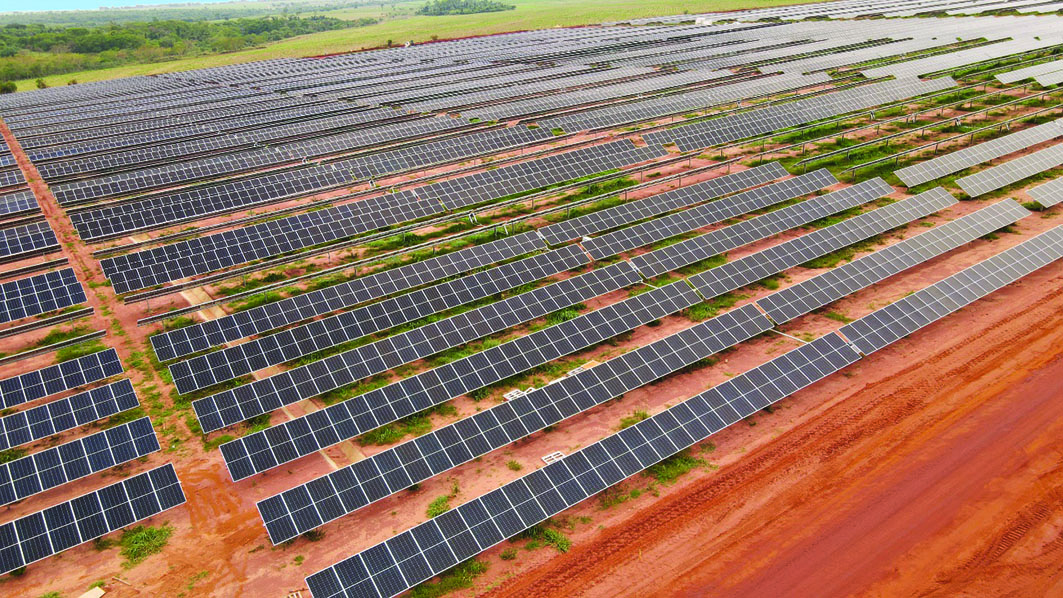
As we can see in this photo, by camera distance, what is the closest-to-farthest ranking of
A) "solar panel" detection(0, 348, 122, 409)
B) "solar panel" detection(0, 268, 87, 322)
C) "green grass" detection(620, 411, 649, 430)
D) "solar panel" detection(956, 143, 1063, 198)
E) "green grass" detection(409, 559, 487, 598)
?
1. "green grass" detection(409, 559, 487, 598)
2. "green grass" detection(620, 411, 649, 430)
3. "solar panel" detection(0, 348, 122, 409)
4. "solar panel" detection(0, 268, 87, 322)
5. "solar panel" detection(956, 143, 1063, 198)

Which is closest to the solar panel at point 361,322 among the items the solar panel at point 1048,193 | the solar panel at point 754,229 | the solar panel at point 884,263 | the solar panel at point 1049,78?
the solar panel at point 754,229

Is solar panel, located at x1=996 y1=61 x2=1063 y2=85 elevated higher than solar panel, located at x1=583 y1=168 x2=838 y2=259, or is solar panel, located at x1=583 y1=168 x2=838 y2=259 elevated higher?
solar panel, located at x1=996 y1=61 x2=1063 y2=85

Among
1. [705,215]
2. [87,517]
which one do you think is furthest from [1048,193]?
[87,517]

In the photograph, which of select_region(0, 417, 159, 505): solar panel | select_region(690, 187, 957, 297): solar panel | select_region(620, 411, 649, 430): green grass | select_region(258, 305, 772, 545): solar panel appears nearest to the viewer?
select_region(258, 305, 772, 545): solar panel

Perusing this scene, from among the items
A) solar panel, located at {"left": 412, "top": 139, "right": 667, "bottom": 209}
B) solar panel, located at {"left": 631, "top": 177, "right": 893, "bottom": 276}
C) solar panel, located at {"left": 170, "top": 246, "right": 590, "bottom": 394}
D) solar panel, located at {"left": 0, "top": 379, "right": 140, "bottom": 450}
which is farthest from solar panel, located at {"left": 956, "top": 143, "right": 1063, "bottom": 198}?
solar panel, located at {"left": 0, "top": 379, "right": 140, "bottom": 450}

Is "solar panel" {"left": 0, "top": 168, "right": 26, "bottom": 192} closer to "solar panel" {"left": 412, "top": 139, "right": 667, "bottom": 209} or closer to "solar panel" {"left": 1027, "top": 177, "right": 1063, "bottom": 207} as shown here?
"solar panel" {"left": 412, "top": 139, "right": 667, "bottom": 209}

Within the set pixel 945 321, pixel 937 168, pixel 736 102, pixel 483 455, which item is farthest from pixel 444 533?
pixel 736 102
